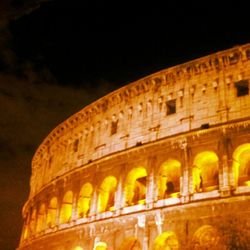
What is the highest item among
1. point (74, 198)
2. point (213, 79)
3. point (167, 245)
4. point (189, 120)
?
point (213, 79)

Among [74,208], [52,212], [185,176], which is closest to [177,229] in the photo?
[185,176]

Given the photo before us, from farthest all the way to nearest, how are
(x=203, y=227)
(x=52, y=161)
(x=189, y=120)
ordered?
(x=52, y=161) → (x=189, y=120) → (x=203, y=227)

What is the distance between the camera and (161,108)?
16.9 metres

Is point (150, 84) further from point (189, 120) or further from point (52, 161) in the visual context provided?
point (52, 161)

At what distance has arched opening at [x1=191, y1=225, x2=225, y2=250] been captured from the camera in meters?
13.2

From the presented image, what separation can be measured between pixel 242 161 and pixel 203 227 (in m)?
2.73

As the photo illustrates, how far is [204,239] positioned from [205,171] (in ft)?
8.70

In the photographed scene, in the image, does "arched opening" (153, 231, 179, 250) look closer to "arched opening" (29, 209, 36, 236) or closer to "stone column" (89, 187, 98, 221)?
"stone column" (89, 187, 98, 221)

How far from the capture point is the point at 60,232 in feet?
60.7

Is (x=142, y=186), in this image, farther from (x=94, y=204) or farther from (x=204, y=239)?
(x=204, y=239)

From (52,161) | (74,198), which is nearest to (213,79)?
(74,198)

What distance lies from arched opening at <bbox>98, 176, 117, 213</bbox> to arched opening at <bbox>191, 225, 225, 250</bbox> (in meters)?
5.02

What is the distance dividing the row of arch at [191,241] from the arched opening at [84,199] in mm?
2859

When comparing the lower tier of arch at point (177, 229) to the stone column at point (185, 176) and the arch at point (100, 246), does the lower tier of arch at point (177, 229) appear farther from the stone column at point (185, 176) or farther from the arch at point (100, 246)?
the stone column at point (185, 176)
